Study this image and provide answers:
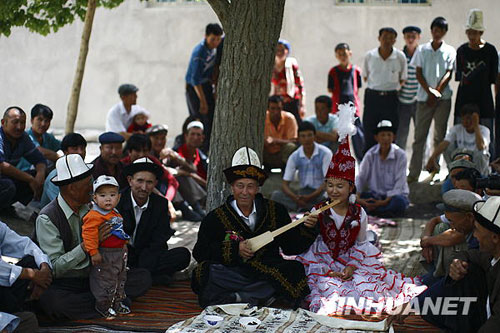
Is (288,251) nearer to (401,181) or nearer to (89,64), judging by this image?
(401,181)

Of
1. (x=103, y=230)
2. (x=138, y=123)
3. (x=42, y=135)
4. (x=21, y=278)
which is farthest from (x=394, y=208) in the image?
(x=21, y=278)

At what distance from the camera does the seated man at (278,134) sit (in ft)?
33.6

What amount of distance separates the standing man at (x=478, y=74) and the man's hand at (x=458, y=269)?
5088mm

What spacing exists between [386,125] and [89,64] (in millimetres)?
6707

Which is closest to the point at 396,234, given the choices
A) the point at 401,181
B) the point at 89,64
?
the point at 401,181

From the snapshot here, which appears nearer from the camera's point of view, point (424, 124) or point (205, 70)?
point (424, 124)

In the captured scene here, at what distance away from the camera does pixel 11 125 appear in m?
8.17

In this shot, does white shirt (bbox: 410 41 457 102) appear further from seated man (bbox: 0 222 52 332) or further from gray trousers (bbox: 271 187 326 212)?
seated man (bbox: 0 222 52 332)

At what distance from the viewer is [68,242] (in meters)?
5.92

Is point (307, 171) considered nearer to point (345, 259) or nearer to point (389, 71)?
point (389, 71)

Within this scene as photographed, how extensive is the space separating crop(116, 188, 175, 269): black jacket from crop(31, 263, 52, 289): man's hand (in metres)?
1.17

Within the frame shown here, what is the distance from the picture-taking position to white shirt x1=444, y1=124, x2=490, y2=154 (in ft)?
31.1

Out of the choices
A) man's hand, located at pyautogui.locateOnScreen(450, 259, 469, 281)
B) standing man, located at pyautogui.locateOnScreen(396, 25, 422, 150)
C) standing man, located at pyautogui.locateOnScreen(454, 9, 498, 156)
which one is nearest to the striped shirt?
standing man, located at pyautogui.locateOnScreen(396, 25, 422, 150)

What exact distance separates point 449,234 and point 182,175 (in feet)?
13.1
